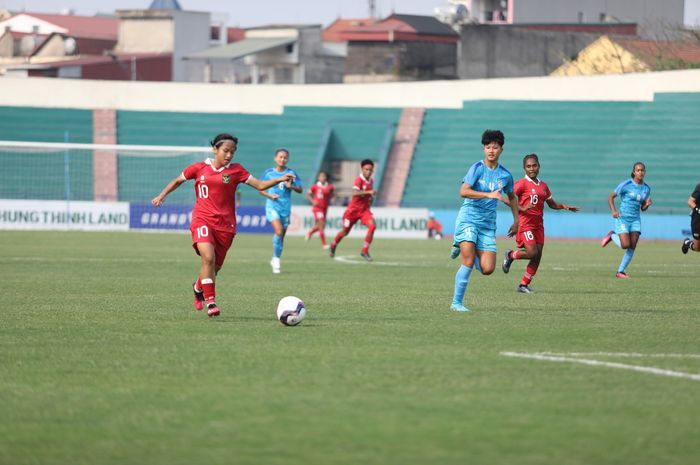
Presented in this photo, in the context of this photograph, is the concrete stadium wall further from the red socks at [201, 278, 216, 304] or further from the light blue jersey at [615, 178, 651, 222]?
the red socks at [201, 278, 216, 304]

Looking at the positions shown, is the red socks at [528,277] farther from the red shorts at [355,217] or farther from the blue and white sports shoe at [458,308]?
the red shorts at [355,217]

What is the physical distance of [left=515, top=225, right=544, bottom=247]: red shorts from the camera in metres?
19.5

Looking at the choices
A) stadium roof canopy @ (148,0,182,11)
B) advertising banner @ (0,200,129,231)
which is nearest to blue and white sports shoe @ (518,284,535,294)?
advertising banner @ (0,200,129,231)

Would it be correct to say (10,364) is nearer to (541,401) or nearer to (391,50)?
(541,401)

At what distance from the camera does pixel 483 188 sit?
15.1 metres

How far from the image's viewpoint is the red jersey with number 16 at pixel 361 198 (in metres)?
27.6

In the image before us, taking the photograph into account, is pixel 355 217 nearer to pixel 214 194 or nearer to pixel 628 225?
pixel 628 225

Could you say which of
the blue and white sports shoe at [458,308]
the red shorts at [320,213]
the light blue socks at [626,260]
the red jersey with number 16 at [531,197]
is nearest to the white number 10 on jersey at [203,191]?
the blue and white sports shoe at [458,308]

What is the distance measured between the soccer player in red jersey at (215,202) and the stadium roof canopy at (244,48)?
6624 centimetres

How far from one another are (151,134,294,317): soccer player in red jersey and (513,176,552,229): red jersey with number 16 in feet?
20.2

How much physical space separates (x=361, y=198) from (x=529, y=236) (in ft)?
29.0

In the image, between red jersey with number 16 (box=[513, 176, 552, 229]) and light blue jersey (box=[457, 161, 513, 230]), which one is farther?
red jersey with number 16 (box=[513, 176, 552, 229])

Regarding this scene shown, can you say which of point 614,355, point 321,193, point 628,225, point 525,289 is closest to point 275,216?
point 525,289

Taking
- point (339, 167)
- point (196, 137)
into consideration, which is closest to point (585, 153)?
point (339, 167)
